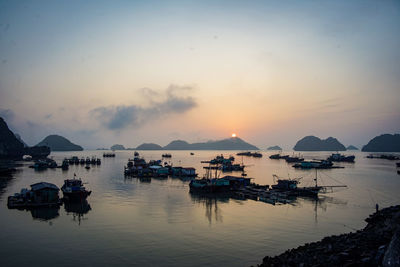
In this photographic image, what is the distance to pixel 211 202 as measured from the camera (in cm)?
4125

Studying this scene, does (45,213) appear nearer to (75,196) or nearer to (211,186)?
(75,196)

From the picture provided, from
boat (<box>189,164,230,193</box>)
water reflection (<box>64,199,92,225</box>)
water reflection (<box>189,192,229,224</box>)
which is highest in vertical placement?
boat (<box>189,164,230,193</box>)

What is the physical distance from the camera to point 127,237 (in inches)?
964

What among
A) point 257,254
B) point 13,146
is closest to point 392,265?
point 257,254

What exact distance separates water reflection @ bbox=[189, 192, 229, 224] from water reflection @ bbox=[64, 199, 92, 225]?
15067 mm

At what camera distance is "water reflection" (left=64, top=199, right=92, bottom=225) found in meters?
31.4

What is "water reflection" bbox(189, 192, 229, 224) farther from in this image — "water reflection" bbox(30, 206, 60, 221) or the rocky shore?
"water reflection" bbox(30, 206, 60, 221)

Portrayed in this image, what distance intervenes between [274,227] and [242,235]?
4622mm

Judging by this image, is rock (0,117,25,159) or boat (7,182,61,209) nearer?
boat (7,182,61,209)

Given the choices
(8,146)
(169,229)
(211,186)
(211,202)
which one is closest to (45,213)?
(169,229)

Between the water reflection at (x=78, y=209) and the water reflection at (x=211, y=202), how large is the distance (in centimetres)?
1507

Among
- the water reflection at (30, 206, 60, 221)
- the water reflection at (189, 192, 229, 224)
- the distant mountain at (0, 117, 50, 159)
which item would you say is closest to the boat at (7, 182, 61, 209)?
the water reflection at (30, 206, 60, 221)

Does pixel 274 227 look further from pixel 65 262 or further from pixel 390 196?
pixel 390 196

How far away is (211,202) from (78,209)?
18.8 meters
